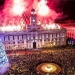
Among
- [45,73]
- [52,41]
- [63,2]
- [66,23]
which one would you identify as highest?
[63,2]

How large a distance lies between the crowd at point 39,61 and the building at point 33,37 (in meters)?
8.93

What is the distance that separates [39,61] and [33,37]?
18473 millimetres

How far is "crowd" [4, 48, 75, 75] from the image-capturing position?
5914 cm

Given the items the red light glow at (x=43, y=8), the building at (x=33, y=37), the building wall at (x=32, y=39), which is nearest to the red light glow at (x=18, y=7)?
the red light glow at (x=43, y=8)

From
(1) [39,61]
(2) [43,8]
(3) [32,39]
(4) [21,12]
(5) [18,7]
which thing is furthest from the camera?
(4) [21,12]

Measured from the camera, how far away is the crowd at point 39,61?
59.1 meters

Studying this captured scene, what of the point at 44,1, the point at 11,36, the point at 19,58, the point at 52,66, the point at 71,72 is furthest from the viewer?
the point at 44,1

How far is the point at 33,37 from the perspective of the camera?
3233 inches

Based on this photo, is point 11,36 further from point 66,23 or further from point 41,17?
point 66,23

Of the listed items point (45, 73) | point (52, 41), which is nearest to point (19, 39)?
point (52, 41)

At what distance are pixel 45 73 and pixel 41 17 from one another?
4149 cm

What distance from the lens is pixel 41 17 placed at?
96188mm

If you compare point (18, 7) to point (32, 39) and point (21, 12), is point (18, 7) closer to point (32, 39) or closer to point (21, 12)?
point (21, 12)

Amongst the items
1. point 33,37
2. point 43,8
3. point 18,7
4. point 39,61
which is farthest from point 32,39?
point 18,7
